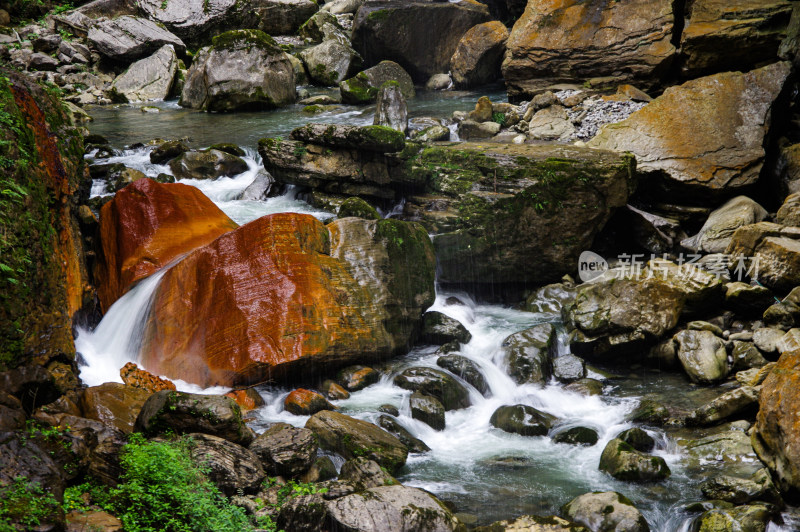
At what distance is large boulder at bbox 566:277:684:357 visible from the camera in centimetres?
788

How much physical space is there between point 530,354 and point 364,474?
135 inches

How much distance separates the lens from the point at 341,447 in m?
5.83

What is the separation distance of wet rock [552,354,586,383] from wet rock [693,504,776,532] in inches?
111

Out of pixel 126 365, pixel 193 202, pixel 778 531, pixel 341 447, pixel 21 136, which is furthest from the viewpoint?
pixel 193 202

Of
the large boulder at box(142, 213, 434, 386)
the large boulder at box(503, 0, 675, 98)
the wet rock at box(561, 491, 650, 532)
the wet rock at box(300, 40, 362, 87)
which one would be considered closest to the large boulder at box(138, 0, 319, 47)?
the wet rock at box(300, 40, 362, 87)

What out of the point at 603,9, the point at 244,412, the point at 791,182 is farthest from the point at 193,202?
the point at 603,9

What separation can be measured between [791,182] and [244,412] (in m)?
9.70

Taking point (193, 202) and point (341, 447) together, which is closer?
point (341, 447)

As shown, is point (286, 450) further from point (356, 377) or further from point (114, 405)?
point (356, 377)

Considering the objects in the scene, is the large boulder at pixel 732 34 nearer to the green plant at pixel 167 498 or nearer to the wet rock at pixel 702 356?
the wet rock at pixel 702 356

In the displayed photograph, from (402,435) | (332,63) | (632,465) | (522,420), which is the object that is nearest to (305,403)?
(402,435)

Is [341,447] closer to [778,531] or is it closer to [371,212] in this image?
[778,531]

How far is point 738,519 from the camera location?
478cm

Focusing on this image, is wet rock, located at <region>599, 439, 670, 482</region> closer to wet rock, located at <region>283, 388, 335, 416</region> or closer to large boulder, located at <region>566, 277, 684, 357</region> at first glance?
large boulder, located at <region>566, 277, 684, 357</region>
